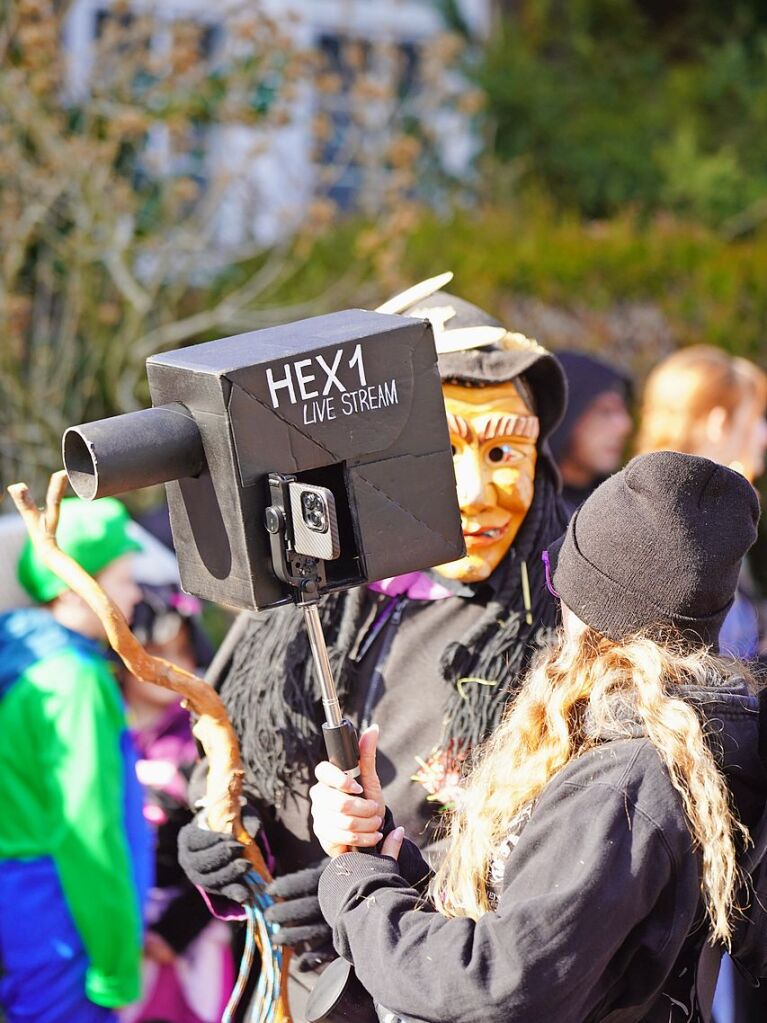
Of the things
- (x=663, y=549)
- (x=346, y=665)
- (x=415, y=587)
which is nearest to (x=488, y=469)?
(x=415, y=587)

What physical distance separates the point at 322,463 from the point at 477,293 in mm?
4178

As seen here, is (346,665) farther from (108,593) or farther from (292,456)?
(108,593)

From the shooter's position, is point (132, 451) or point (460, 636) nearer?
point (132, 451)

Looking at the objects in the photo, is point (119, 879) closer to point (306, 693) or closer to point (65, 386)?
point (306, 693)

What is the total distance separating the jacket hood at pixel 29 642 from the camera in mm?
2764

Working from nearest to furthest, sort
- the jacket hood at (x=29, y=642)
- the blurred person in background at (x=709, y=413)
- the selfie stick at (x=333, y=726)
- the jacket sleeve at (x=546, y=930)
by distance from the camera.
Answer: the jacket sleeve at (x=546, y=930)
the selfie stick at (x=333, y=726)
the jacket hood at (x=29, y=642)
the blurred person in background at (x=709, y=413)

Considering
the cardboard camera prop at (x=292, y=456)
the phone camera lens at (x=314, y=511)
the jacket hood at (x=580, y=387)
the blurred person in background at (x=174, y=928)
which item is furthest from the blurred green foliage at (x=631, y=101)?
the phone camera lens at (x=314, y=511)

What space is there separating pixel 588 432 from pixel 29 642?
73.8 inches

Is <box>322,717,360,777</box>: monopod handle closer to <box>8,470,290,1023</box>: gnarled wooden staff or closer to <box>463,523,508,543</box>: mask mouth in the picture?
<box>8,470,290,1023</box>: gnarled wooden staff

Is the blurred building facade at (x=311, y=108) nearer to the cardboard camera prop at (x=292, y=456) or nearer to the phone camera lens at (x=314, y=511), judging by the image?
the cardboard camera prop at (x=292, y=456)

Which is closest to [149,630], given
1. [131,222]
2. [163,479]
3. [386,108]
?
[163,479]

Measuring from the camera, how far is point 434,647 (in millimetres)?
2068

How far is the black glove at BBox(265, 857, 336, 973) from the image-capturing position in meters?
1.89

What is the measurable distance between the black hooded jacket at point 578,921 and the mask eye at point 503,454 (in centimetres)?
63
